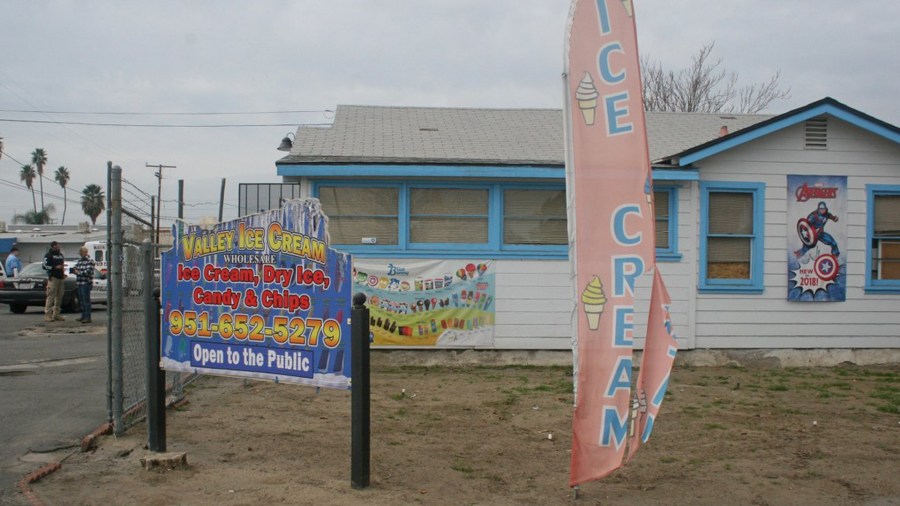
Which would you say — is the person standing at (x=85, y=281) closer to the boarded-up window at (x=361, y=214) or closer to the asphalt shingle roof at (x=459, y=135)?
the asphalt shingle roof at (x=459, y=135)

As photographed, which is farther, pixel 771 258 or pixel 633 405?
pixel 771 258

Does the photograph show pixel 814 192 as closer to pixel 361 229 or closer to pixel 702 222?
pixel 702 222

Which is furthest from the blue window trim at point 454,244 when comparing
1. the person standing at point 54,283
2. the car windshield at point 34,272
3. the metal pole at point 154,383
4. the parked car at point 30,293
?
the car windshield at point 34,272

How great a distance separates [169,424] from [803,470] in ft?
18.6

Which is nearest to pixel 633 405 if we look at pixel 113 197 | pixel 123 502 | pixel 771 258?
pixel 123 502

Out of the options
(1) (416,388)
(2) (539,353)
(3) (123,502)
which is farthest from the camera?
(2) (539,353)

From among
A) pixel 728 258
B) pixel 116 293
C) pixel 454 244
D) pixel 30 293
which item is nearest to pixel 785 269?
pixel 728 258

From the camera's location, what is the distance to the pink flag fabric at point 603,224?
217 inches

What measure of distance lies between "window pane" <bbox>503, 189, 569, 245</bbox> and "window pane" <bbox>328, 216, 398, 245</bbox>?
1.64m

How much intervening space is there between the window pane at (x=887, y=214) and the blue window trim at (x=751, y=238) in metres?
1.86

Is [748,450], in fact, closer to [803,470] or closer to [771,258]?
[803,470]

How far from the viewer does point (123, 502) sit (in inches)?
223

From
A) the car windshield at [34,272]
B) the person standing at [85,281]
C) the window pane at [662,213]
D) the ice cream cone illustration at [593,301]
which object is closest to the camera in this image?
the ice cream cone illustration at [593,301]

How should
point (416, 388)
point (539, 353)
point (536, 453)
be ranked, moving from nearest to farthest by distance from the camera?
1. point (536, 453)
2. point (416, 388)
3. point (539, 353)
